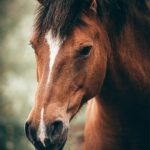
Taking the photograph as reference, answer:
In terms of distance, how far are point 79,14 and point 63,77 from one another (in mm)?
557

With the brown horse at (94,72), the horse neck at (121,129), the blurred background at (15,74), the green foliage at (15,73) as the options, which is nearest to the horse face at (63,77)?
the brown horse at (94,72)

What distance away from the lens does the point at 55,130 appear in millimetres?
4406

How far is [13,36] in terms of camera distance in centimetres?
1772

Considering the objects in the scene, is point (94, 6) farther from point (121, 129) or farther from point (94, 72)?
point (121, 129)

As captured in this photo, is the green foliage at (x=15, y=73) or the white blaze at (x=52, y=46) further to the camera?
the green foliage at (x=15, y=73)

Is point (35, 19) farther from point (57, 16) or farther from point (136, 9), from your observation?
point (136, 9)

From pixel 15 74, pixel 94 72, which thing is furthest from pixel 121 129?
pixel 15 74

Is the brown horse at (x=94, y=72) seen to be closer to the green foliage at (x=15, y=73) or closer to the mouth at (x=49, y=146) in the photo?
the mouth at (x=49, y=146)

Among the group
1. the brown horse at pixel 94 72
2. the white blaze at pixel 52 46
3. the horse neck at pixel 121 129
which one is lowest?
the horse neck at pixel 121 129

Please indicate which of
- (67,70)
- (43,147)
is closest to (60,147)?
(43,147)

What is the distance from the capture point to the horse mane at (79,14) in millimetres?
4793

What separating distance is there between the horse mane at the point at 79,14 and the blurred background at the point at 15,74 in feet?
22.9

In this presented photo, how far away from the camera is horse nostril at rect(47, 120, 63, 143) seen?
4.38 m

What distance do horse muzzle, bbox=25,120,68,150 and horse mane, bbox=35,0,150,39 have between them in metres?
0.72
